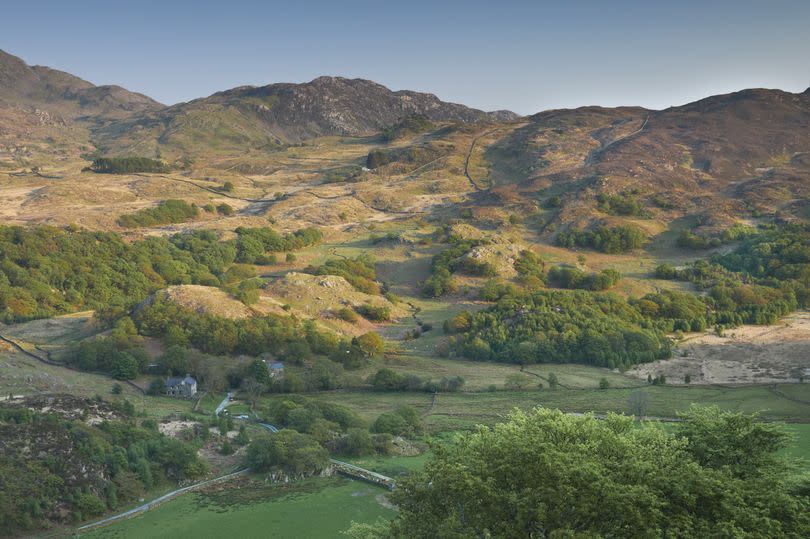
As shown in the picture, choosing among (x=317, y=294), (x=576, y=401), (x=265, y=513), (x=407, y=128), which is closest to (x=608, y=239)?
(x=317, y=294)

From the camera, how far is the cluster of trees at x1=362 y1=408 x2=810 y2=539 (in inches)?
595

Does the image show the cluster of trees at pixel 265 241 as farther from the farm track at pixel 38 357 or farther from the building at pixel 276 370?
the building at pixel 276 370

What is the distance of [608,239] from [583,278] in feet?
48.0

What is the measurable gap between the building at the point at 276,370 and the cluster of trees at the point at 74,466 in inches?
547

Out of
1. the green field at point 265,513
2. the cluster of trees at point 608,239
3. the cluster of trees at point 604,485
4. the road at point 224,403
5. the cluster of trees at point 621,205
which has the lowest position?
the road at point 224,403

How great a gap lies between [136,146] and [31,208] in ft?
318

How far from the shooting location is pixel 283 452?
3102cm

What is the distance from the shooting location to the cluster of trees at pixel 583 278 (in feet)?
224

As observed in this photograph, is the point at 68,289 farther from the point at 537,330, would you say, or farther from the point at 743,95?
the point at 743,95

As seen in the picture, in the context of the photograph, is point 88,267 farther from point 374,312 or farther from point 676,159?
point 676,159

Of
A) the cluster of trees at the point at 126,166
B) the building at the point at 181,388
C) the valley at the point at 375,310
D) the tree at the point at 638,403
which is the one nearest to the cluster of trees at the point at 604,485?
the valley at the point at 375,310

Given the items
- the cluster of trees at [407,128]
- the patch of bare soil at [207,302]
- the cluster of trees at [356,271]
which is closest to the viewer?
the patch of bare soil at [207,302]

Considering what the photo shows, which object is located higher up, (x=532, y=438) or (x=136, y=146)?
(x=136, y=146)

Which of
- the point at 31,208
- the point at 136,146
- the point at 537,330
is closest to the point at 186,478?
the point at 537,330
